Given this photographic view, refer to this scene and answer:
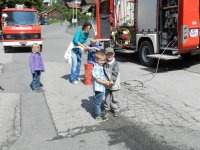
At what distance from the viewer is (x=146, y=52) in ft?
38.3

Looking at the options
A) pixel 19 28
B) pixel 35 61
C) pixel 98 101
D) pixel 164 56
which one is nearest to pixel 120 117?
pixel 98 101

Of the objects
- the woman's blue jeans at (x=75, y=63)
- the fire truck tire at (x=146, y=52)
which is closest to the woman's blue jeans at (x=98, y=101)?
the woman's blue jeans at (x=75, y=63)

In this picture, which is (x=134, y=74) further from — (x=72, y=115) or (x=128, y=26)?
(x=72, y=115)

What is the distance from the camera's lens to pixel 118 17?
13969mm

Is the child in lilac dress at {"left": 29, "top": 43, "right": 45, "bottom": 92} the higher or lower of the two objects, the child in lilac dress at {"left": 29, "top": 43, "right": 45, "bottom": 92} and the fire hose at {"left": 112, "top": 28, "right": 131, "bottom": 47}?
the lower

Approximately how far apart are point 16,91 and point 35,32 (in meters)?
10.1

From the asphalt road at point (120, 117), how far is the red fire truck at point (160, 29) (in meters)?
0.99

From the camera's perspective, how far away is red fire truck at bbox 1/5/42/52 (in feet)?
58.1

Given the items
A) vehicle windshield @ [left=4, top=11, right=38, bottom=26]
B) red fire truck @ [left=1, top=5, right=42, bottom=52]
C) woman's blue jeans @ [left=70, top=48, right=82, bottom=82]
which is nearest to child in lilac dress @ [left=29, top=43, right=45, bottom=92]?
woman's blue jeans @ [left=70, top=48, right=82, bottom=82]

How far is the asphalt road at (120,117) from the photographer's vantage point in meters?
4.81

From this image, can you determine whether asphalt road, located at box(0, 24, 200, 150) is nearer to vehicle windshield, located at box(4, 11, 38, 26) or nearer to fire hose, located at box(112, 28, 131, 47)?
fire hose, located at box(112, 28, 131, 47)

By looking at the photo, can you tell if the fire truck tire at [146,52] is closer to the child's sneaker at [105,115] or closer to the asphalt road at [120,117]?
the asphalt road at [120,117]

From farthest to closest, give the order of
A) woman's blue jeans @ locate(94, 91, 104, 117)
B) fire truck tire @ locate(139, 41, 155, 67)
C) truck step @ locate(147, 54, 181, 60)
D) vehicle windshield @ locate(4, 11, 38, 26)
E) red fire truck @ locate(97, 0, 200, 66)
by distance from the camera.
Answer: vehicle windshield @ locate(4, 11, 38, 26) < fire truck tire @ locate(139, 41, 155, 67) < truck step @ locate(147, 54, 181, 60) < red fire truck @ locate(97, 0, 200, 66) < woman's blue jeans @ locate(94, 91, 104, 117)

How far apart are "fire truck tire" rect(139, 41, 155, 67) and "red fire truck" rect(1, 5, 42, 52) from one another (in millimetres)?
8097
